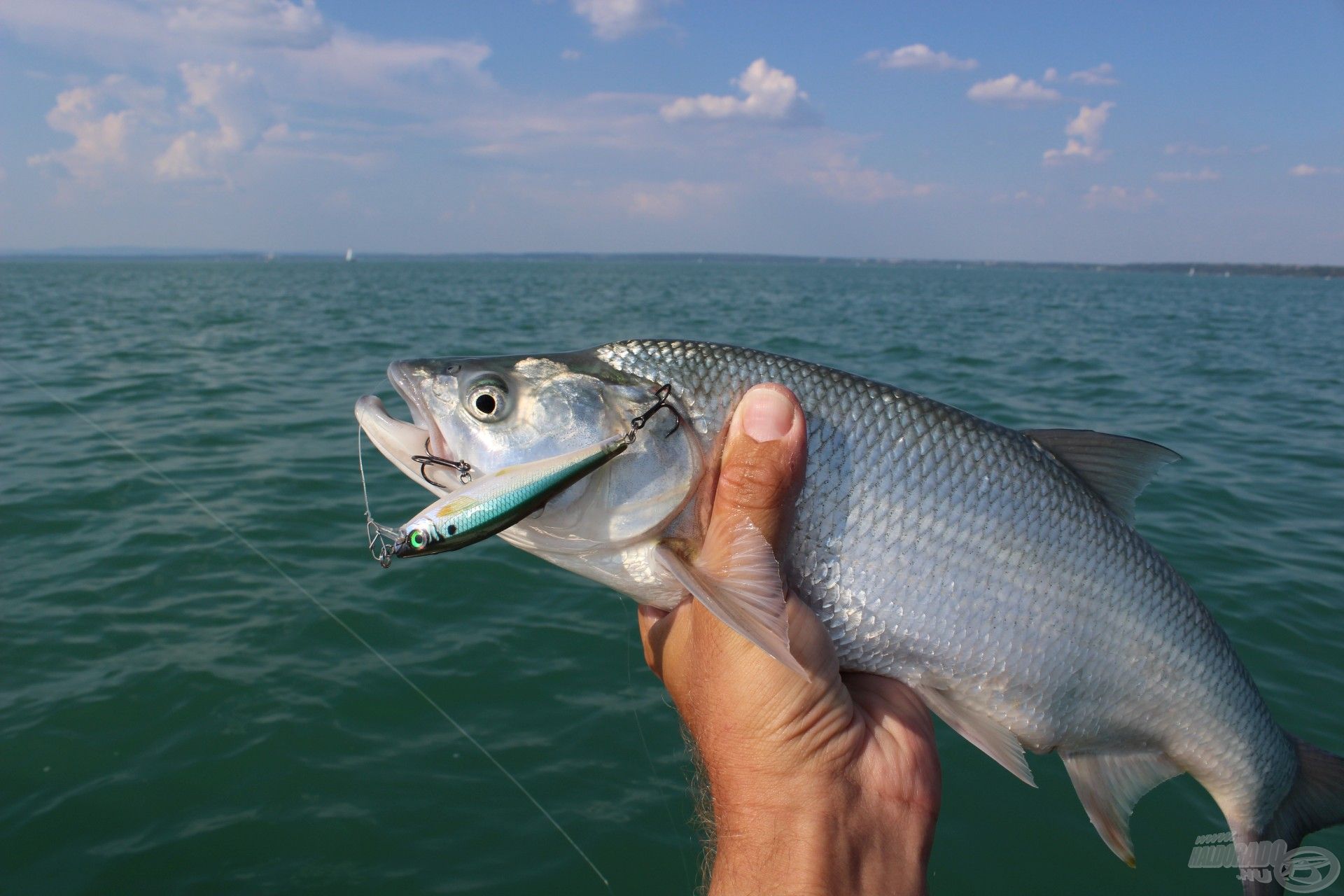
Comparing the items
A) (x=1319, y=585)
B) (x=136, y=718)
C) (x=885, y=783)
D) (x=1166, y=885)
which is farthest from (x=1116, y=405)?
(x=136, y=718)

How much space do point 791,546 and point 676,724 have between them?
3.30 meters

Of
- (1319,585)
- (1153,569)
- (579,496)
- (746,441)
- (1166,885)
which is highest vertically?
(746,441)

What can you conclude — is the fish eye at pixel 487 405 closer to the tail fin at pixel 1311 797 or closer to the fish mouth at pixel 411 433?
the fish mouth at pixel 411 433

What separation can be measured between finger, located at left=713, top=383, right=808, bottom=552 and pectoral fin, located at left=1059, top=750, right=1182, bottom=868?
1440 mm

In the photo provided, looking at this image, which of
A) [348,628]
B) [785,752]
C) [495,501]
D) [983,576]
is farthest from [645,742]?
[495,501]

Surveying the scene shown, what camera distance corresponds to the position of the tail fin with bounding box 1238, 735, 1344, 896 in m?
2.78

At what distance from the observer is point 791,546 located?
94.9 inches

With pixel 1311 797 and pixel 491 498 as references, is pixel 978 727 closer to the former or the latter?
pixel 1311 797

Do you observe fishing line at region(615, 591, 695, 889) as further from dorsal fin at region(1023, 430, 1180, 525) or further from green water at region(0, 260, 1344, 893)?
dorsal fin at region(1023, 430, 1180, 525)

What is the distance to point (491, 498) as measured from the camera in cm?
204

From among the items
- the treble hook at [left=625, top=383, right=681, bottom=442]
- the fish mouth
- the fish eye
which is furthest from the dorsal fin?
the fish mouth

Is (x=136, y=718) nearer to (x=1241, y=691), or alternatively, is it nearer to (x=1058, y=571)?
(x=1058, y=571)

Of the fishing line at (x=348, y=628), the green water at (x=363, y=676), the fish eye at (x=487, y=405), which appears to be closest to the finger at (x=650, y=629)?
the fish eye at (x=487, y=405)

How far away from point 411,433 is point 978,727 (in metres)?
2.04
